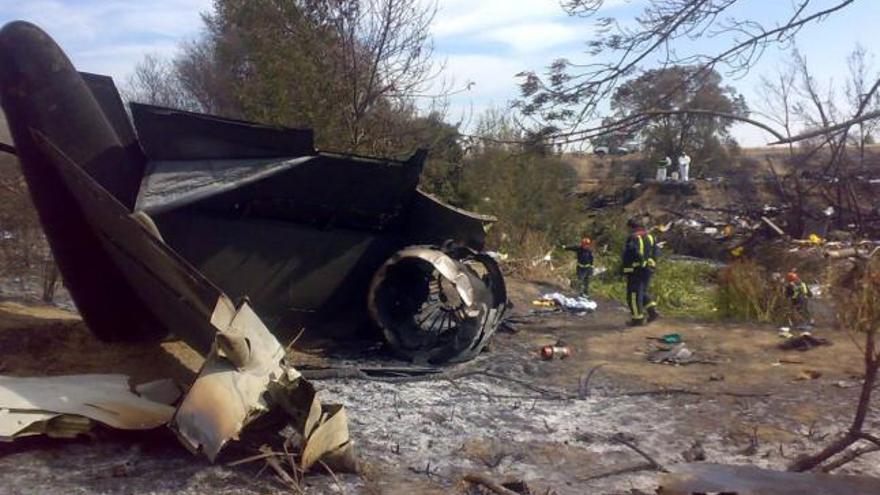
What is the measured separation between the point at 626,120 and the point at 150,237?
312cm

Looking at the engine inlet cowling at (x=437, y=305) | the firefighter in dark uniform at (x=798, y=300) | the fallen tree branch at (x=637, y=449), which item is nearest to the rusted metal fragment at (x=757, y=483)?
the fallen tree branch at (x=637, y=449)

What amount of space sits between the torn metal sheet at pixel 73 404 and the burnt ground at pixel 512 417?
115 millimetres

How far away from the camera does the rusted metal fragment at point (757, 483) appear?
13.0 feet

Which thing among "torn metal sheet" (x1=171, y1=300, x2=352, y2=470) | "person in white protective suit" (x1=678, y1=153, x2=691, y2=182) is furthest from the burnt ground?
"person in white protective suit" (x1=678, y1=153, x2=691, y2=182)

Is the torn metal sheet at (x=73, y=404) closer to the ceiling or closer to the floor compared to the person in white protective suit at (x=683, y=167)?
closer to the floor

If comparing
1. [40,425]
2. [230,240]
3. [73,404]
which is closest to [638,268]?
[230,240]

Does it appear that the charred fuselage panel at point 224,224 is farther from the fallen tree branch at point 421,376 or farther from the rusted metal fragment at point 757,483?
the rusted metal fragment at point 757,483

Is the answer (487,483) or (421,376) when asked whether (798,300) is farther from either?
(487,483)

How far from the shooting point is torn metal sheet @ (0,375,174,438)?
17.1 ft

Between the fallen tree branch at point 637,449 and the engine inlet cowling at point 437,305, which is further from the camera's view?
the engine inlet cowling at point 437,305

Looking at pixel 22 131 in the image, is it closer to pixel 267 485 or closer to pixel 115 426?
pixel 115 426

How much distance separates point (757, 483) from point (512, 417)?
2.93 m

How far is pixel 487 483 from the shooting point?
5.00m

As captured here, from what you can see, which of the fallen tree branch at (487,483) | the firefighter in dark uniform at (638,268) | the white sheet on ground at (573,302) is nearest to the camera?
the fallen tree branch at (487,483)
